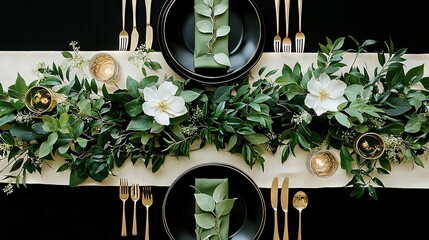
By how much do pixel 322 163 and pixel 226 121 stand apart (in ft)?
1.12

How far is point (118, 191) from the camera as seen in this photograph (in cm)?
126

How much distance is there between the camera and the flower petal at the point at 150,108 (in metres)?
1.08

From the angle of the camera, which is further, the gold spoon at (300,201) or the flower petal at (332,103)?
the gold spoon at (300,201)

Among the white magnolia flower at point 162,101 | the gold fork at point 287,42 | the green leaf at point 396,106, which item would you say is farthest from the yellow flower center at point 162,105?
the green leaf at point 396,106

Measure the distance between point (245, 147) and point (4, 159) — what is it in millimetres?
781

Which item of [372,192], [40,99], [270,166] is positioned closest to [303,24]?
[270,166]

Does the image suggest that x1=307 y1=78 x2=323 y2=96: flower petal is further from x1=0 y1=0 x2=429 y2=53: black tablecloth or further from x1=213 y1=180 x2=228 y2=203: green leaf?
x1=213 y1=180 x2=228 y2=203: green leaf

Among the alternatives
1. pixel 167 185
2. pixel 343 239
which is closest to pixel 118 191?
pixel 167 185

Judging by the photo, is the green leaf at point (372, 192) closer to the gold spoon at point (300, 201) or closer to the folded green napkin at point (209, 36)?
the gold spoon at point (300, 201)

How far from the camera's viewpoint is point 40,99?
46.0 inches

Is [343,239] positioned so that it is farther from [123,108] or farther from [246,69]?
[123,108]

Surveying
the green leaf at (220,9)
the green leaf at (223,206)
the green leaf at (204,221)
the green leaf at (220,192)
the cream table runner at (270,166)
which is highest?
the green leaf at (220,9)

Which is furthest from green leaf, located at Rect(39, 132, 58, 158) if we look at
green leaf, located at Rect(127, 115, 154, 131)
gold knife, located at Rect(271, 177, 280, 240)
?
gold knife, located at Rect(271, 177, 280, 240)

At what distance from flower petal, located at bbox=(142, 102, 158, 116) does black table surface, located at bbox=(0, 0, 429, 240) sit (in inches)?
11.2
